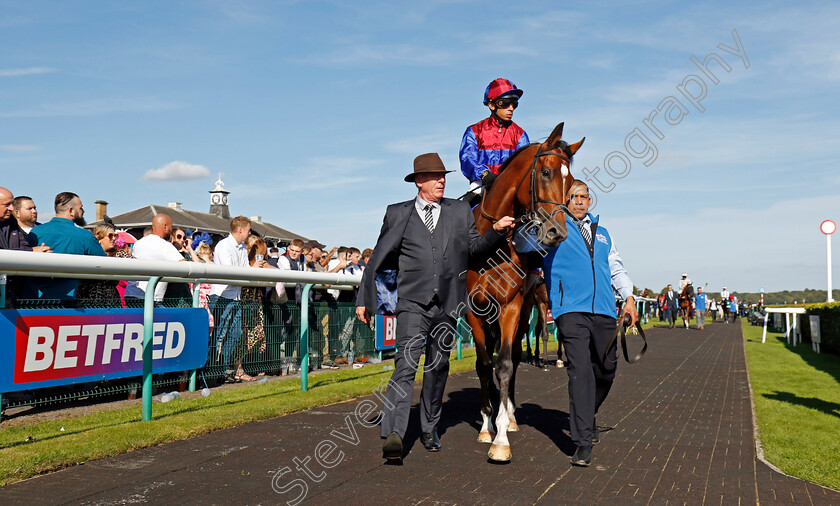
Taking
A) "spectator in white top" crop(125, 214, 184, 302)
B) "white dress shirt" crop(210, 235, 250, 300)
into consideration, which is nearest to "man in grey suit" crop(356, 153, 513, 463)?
"spectator in white top" crop(125, 214, 184, 302)

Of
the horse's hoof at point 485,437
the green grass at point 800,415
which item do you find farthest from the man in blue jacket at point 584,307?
the green grass at point 800,415

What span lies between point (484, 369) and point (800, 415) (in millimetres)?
3787

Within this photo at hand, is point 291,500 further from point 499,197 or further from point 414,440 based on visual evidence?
point 499,197

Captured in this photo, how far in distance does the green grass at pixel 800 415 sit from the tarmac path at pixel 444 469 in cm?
21

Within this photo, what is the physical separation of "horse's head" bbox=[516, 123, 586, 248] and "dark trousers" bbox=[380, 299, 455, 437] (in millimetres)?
1036

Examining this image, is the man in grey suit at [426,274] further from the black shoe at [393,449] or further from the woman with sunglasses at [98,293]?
the woman with sunglasses at [98,293]

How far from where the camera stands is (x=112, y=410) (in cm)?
639

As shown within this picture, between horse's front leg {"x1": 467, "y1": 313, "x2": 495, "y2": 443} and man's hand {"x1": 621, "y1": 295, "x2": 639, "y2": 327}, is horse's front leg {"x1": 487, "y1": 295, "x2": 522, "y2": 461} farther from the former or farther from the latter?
man's hand {"x1": 621, "y1": 295, "x2": 639, "y2": 327}

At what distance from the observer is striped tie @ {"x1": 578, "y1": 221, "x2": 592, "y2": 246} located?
5.62 m

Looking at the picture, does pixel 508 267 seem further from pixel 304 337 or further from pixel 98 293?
pixel 98 293

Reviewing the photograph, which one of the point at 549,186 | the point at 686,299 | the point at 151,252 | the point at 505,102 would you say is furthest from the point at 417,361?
the point at 686,299

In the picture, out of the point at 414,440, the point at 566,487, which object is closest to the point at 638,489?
the point at 566,487

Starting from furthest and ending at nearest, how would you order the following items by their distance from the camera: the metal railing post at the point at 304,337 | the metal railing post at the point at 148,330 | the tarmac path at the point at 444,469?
the metal railing post at the point at 304,337
the metal railing post at the point at 148,330
the tarmac path at the point at 444,469

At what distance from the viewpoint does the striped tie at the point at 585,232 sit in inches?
221
